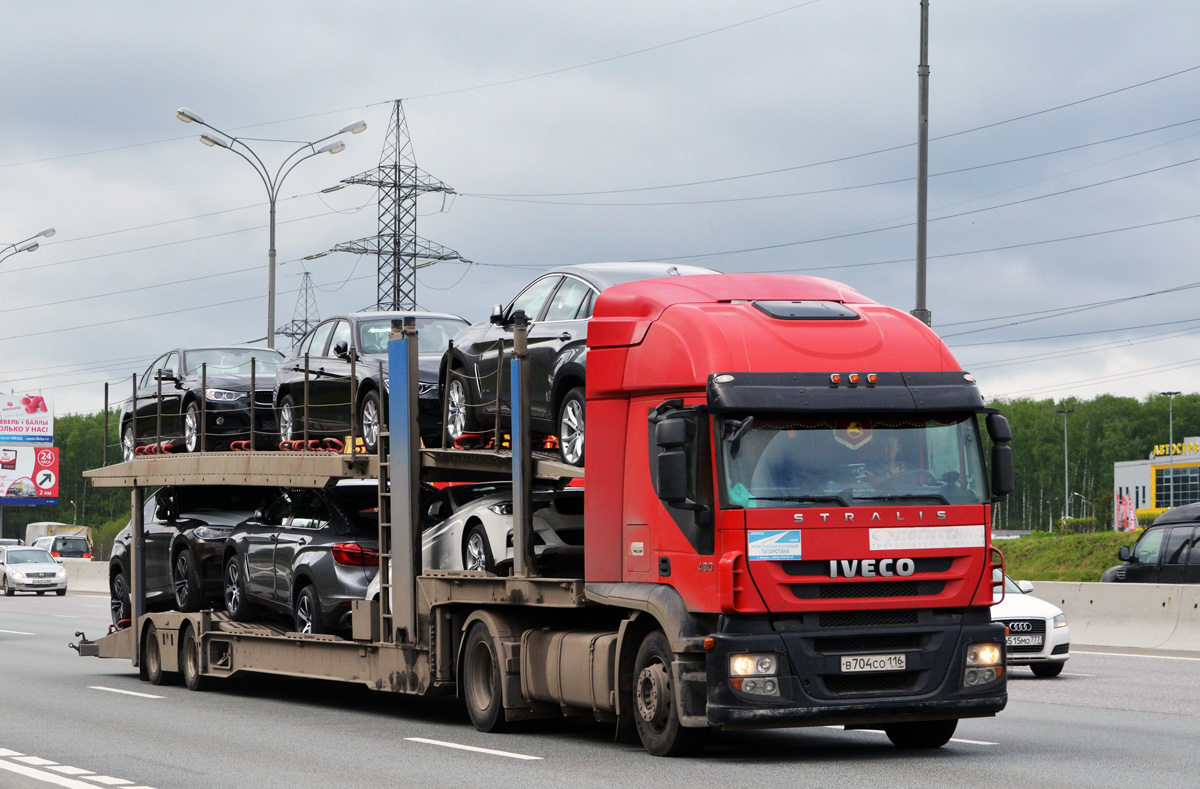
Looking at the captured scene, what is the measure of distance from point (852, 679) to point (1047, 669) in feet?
30.6

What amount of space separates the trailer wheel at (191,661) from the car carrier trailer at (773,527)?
704 centimetres

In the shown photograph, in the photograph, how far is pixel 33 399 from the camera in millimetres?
84938

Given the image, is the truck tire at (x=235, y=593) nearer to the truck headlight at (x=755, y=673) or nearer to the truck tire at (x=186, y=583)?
the truck tire at (x=186, y=583)

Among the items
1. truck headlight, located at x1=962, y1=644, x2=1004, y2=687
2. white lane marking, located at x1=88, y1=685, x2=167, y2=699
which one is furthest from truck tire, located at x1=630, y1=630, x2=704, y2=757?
white lane marking, located at x1=88, y1=685, x2=167, y2=699

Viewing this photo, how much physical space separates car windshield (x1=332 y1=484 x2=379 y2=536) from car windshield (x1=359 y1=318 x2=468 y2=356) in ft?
4.93

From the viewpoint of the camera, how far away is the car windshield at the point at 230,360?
1942 cm

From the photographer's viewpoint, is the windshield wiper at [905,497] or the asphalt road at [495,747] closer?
the asphalt road at [495,747]

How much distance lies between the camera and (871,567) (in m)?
9.95

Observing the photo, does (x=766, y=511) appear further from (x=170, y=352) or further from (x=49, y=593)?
(x=49, y=593)

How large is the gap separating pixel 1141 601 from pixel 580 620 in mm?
12629

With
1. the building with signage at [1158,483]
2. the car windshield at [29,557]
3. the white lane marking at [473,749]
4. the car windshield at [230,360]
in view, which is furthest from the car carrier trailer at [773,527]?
the building with signage at [1158,483]

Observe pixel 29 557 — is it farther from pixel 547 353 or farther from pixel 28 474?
pixel 547 353

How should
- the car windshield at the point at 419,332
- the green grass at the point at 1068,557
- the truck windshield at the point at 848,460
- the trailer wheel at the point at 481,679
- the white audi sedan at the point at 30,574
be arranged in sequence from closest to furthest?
the truck windshield at the point at 848,460 < the trailer wheel at the point at 481,679 < the car windshield at the point at 419,332 < the green grass at the point at 1068,557 < the white audi sedan at the point at 30,574

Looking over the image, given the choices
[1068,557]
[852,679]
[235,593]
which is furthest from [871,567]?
[1068,557]
